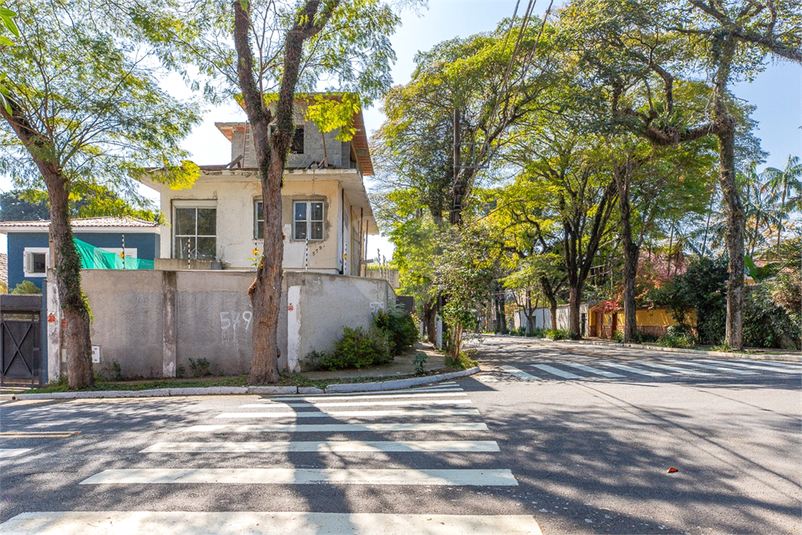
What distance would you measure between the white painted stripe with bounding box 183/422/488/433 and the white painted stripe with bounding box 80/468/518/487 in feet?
5.39

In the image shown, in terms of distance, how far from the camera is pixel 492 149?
20.7 metres

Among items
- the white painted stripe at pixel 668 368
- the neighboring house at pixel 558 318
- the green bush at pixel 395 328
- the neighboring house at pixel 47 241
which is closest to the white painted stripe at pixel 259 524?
the white painted stripe at pixel 668 368

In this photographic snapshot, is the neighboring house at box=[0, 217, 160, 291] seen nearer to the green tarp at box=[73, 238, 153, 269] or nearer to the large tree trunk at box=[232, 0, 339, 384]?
the green tarp at box=[73, 238, 153, 269]

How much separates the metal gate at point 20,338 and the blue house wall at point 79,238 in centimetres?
1001

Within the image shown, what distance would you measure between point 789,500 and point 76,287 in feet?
44.0

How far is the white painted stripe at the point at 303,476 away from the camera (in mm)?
4598

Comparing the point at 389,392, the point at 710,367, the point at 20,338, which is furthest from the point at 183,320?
the point at 710,367

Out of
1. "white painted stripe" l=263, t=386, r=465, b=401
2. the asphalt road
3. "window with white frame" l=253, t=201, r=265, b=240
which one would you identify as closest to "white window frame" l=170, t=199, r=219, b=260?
"window with white frame" l=253, t=201, r=265, b=240

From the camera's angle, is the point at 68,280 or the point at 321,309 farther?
the point at 321,309

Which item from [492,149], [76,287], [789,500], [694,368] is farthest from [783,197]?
[76,287]

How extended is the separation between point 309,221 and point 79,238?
1220cm

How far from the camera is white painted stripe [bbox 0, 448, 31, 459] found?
584 cm

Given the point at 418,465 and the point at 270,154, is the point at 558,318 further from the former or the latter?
the point at 418,465

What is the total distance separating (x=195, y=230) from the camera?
1825cm
